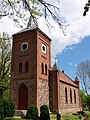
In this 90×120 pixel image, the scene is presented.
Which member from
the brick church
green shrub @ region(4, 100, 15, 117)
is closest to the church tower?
the brick church

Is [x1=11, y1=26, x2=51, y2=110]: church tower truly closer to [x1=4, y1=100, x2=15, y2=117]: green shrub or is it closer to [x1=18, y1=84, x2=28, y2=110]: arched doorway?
[x1=18, y1=84, x2=28, y2=110]: arched doorway

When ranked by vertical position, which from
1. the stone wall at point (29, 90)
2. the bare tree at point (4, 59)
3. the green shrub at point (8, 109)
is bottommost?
the green shrub at point (8, 109)

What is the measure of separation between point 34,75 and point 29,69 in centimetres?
139

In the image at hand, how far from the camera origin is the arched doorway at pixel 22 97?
28277 mm

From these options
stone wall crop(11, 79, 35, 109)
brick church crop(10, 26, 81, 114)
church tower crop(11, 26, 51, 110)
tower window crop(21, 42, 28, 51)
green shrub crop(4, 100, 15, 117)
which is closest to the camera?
green shrub crop(4, 100, 15, 117)

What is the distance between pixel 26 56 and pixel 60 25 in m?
22.3

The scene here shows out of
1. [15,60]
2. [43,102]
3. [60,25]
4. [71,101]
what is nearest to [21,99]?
[43,102]

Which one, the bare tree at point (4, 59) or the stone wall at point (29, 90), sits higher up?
the bare tree at point (4, 59)

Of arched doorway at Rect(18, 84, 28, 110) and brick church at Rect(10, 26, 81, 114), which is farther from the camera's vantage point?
arched doorway at Rect(18, 84, 28, 110)

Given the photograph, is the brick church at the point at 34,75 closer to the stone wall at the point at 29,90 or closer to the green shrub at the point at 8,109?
the stone wall at the point at 29,90

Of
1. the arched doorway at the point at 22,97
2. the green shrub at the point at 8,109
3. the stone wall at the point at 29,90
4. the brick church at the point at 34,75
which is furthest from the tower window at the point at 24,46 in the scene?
the green shrub at the point at 8,109

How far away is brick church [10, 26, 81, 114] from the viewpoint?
27.8m

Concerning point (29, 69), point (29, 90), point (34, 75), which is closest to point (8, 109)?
point (29, 90)

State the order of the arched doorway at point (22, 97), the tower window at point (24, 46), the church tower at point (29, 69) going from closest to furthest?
the church tower at point (29, 69), the arched doorway at point (22, 97), the tower window at point (24, 46)
